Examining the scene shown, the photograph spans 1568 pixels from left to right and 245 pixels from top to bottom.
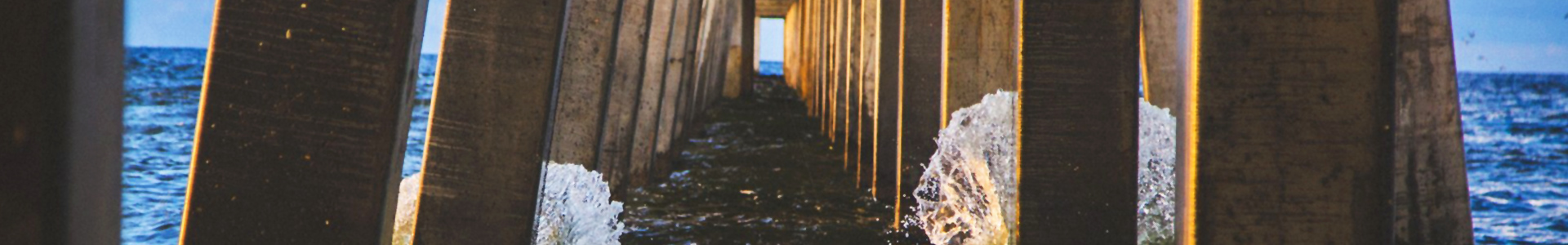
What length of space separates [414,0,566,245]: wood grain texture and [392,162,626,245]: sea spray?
4.66 ft

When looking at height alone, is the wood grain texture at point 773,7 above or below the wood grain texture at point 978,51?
above

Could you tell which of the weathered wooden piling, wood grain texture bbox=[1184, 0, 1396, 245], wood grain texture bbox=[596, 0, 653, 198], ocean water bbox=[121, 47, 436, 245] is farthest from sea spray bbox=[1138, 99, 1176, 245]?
ocean water bbox=[121, 47, 436, 245]

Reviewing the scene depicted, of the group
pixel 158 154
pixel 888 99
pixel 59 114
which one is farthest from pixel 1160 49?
pixel 158 154

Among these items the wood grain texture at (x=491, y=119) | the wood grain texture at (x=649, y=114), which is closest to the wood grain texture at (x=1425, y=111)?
the wood grain texture at (x=491, y=119)

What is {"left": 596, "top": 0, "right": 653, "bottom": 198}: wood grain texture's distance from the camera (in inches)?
174

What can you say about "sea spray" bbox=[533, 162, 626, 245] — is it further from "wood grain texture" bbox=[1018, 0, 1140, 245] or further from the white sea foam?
"wood grain texture" bbox=[1018, 0, 1140, 245]

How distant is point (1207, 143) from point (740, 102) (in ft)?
56.1

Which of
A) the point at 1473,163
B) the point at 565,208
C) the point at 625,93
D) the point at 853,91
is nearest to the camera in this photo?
the point at 565,208

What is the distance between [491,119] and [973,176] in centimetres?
277

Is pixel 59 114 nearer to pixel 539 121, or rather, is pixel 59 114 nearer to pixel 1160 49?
pixel 539 121

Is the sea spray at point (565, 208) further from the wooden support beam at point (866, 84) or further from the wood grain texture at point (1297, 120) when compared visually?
the wooden support beam at point (866, 84)

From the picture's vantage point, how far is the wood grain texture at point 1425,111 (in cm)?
232

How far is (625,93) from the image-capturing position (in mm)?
4895

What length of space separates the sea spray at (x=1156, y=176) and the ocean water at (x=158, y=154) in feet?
8.71
